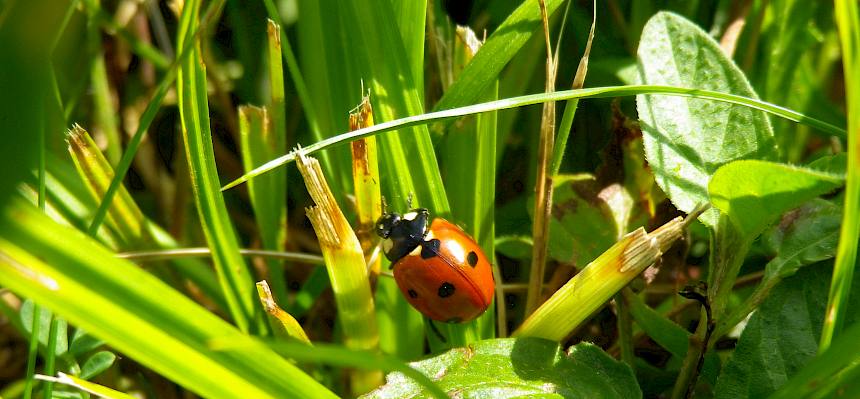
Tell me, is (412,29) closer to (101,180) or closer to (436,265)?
(436,265)

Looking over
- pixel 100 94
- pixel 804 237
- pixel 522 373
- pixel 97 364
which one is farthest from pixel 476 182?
pixel 100 94

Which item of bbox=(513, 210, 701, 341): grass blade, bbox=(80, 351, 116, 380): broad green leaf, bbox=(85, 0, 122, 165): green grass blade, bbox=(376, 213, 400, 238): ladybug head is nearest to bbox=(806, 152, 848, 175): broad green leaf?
bbox=(513, 210, 701, 341): grass blade

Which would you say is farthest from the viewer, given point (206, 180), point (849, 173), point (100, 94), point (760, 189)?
point (100, 94)

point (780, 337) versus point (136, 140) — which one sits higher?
point (136, 140)

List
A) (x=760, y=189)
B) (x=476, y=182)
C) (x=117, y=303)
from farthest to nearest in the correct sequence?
(x=476, y=182), (x=760, y=189), (x=117, y=303)

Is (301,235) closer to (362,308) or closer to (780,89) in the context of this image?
(362,308)

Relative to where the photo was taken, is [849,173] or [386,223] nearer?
[849,173]

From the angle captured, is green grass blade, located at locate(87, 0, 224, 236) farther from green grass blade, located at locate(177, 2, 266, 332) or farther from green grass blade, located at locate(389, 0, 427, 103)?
green grass blade, located at locate(389, 0, 427, 103)

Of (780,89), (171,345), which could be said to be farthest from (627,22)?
(171,345)
